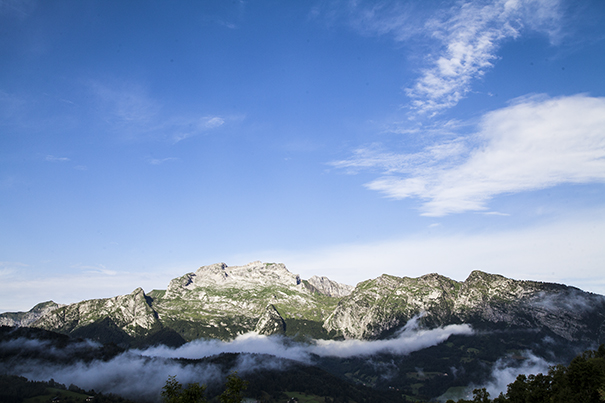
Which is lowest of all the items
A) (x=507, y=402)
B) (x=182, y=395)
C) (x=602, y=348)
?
(x=507, y=402)

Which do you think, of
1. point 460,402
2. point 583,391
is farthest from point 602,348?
point 460,402

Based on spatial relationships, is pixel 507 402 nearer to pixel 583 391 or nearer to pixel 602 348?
pixel 583 391

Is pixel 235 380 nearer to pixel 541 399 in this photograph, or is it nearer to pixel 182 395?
pixel 182 395

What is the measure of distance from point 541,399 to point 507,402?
1024 centimetres

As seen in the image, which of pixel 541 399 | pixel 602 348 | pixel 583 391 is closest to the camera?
pixel 583 391

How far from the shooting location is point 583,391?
351 feet

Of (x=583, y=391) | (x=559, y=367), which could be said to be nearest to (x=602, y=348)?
(x=559, y=367)

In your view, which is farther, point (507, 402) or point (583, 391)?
point (507, 402)

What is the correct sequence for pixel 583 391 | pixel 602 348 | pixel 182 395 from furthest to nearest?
pixel 602 348 → pixel 583 391 → pixel 182 395

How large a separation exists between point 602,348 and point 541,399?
53.3 meters

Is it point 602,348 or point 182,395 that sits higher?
point 182,395

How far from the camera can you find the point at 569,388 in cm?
10831

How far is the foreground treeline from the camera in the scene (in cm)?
10431

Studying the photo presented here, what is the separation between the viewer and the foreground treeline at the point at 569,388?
342 ft
